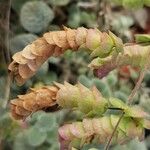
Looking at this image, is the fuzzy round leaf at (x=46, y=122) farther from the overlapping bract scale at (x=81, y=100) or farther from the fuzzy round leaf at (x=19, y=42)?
the overlapping bract scale at (x=81, y=100)

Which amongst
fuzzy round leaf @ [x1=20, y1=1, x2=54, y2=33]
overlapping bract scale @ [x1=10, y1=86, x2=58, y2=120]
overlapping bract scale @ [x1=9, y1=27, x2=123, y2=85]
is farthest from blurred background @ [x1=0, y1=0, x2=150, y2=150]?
overlapping bract scale @ [x1=10, y1=86, x2=58, y2=120]

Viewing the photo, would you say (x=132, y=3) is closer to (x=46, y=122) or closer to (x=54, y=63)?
(x=46, y=122)

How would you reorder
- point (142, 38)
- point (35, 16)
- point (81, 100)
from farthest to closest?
point (35, 16)
point (142, 38)
point (81, 100)

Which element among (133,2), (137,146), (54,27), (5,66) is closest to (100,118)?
(133,2)

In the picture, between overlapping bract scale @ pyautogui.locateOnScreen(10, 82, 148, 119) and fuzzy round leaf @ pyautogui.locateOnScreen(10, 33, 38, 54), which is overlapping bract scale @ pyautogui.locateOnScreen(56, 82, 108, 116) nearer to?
overlapping bract scale @ pyautogui.locateOnScreen(10, 82, 148, 119)

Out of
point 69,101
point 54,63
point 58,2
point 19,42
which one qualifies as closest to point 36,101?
point 69,101

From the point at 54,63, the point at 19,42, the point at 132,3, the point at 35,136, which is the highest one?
the point at 132,3

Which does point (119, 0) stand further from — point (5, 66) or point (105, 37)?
point (5, 66)

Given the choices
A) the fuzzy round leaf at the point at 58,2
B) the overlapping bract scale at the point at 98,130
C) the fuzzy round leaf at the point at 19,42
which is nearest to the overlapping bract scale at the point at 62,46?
A: the overlapping bract scale at the point at 98,130
